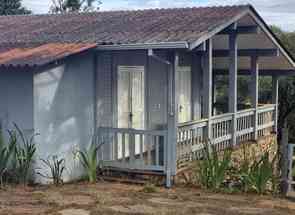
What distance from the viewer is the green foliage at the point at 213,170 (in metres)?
10.5

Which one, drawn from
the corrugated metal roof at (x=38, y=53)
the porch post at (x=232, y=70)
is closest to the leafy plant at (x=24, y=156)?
the corrugated metal roof at (x=38, y=53)

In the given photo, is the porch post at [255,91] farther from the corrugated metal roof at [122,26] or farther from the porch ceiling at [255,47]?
the corrugated metal roof at [122,26]

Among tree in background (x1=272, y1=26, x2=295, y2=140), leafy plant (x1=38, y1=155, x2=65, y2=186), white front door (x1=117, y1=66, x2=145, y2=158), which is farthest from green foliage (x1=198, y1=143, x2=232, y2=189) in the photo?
tree in background (x1=272, y1=26, x2=295, y2=140)

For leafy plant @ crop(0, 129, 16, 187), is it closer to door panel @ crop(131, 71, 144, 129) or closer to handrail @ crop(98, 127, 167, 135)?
handrail @ crop(98, 127, 167, 135)

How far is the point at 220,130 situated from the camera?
1361 cm

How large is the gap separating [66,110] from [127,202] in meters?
2.88

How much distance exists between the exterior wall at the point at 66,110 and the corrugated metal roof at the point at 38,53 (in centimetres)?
33

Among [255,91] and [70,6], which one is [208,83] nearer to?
[255,91]

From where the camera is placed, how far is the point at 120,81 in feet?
42.8

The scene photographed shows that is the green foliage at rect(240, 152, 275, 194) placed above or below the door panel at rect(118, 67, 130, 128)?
below

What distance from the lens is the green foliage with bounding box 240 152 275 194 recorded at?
1012cm

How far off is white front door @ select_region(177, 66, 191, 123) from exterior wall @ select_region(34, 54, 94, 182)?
183 inches

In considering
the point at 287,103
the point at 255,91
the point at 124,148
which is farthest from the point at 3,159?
the point at 287,103

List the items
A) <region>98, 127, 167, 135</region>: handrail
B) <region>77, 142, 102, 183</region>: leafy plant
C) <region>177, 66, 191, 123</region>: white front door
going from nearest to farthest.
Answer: <region>98, 127, 167, 135</region>: handrail < <region>77, 142, 102, 183</region>: leafy plant < <region>177, 66, 191, 123</region>: white front door
